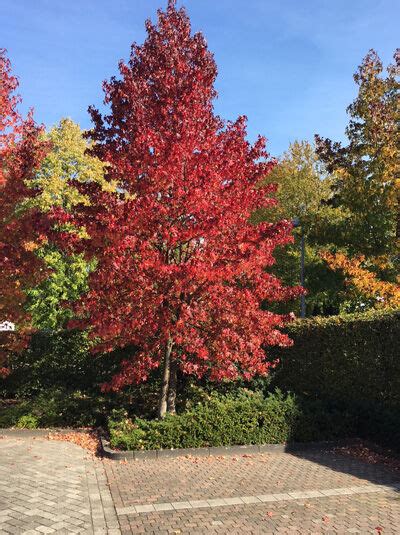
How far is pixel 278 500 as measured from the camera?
7.00 metres

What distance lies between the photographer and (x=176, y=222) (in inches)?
385

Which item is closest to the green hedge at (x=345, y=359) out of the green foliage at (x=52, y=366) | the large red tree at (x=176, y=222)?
the large red tree at (x=176, y=222)

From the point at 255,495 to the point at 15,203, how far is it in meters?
8.44

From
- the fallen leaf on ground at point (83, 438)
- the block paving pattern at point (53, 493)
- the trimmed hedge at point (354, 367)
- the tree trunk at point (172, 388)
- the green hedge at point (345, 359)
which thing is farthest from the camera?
the tree trunk at point (172, 388)

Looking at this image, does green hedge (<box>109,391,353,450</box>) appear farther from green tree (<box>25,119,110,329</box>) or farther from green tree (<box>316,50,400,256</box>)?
green tree (<box>25,119,110,329</box>)

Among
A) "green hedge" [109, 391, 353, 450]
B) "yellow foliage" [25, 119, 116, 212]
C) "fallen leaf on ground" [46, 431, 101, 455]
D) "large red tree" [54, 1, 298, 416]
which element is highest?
"yellow foliage" [25, 119, 116, 212]

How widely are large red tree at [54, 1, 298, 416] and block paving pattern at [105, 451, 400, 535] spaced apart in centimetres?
213

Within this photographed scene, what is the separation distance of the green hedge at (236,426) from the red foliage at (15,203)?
152 inches

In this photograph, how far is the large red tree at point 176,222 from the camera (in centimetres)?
918

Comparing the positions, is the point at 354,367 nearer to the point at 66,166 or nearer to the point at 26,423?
the point at 26,423

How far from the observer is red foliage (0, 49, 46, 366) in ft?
35.4

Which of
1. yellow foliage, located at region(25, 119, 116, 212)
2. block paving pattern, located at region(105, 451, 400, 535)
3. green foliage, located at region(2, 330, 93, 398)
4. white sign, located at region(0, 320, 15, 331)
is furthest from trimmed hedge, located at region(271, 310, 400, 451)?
yellow foliage, located at region(25, 119, 116, 212)

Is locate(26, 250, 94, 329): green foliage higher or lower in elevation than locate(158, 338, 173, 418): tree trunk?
higher

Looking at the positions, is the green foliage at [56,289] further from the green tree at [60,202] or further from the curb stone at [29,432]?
the curb stone at [29,432]
